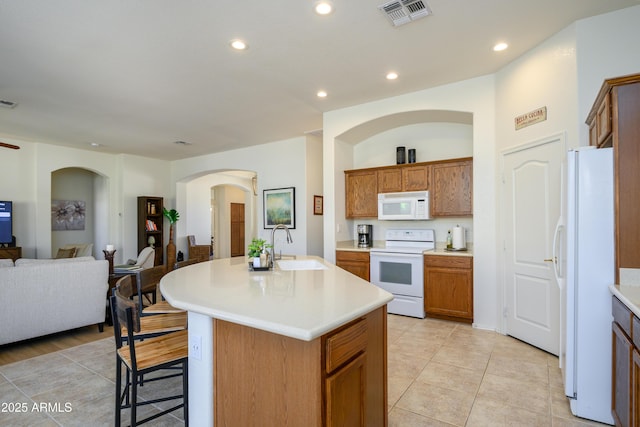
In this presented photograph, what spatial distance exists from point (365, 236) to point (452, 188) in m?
1.43

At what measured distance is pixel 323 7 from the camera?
8.01ft

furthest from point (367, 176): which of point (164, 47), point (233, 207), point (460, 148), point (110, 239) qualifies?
point (233, 207)

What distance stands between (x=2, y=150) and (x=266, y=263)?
6.39 meters

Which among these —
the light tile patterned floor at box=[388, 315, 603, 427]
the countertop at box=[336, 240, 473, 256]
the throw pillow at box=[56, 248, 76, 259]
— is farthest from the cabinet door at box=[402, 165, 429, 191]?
the throw pillow at box=[56, 248, 76, 259]

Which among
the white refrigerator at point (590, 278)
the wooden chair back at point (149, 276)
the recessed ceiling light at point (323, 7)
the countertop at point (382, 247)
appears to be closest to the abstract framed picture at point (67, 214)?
the wooden chair back at point (149, 276)

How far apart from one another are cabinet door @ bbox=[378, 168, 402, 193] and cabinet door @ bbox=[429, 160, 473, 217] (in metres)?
0.45

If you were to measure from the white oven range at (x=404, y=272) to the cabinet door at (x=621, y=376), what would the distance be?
7.51 ft

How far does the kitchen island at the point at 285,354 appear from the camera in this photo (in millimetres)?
1337

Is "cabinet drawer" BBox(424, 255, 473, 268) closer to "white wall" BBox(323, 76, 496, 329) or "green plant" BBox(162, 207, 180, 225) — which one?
"white wall" BBox(323, 76, 496, 329)

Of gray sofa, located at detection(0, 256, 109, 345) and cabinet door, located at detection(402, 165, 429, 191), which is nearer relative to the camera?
gray sofa, located at detection(0, 256, 109, 345)

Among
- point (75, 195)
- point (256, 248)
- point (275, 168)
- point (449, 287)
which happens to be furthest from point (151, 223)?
point (449, 287)

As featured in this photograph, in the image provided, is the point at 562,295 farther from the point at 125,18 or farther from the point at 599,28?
the point at 125,18

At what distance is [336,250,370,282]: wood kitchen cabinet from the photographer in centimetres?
461

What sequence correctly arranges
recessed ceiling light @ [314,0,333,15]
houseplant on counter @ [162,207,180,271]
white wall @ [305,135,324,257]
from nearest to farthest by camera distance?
1. recessed ceiling light @ [314,0,333,15]
2. white wall @ [305,135,324,257]
3. houseplant on counter @ [162,207,180,271]
